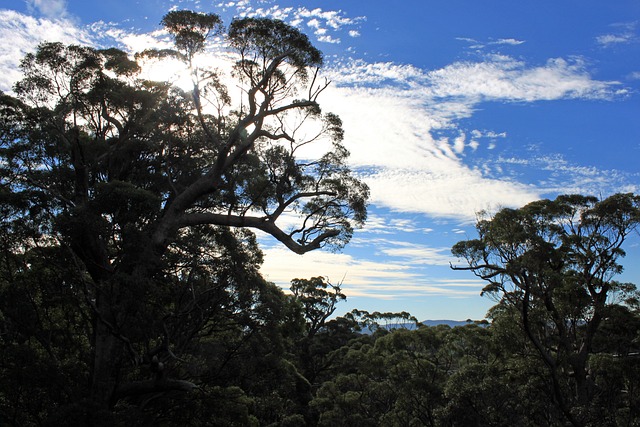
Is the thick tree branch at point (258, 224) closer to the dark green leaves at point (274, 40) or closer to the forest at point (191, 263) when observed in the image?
the forest at point (191, 263)

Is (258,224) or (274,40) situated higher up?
(274,40)

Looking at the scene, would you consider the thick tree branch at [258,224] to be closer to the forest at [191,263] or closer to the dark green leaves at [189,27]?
the forest at [191,263]

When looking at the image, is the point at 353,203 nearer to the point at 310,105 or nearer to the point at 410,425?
the point at 310,105

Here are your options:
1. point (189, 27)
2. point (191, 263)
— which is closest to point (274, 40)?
point (189, 27)

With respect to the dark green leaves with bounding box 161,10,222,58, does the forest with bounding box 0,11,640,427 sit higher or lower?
lower

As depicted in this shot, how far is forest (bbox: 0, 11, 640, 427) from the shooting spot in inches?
404

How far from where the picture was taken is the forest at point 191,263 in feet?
33.7

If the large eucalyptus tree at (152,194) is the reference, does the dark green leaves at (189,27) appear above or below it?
above

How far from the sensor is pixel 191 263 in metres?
11.9

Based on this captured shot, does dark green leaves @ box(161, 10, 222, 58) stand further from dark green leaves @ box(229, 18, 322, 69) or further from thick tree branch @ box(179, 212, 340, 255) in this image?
thick tree branch @ box(179, 212, 340, 255)

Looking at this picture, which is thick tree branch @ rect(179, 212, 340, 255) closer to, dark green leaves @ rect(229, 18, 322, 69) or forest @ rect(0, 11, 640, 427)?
forest @ rect(0, 11, 640, 427)

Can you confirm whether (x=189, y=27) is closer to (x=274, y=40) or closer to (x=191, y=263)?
(x=274, y=40)

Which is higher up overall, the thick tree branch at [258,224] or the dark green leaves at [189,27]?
the dark green leaves at [189,27]

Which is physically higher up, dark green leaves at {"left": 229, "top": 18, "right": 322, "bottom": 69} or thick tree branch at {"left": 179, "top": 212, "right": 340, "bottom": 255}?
dark green leaves at {"left": 229, "top": 18, "right": 322, "bottom": 69}
